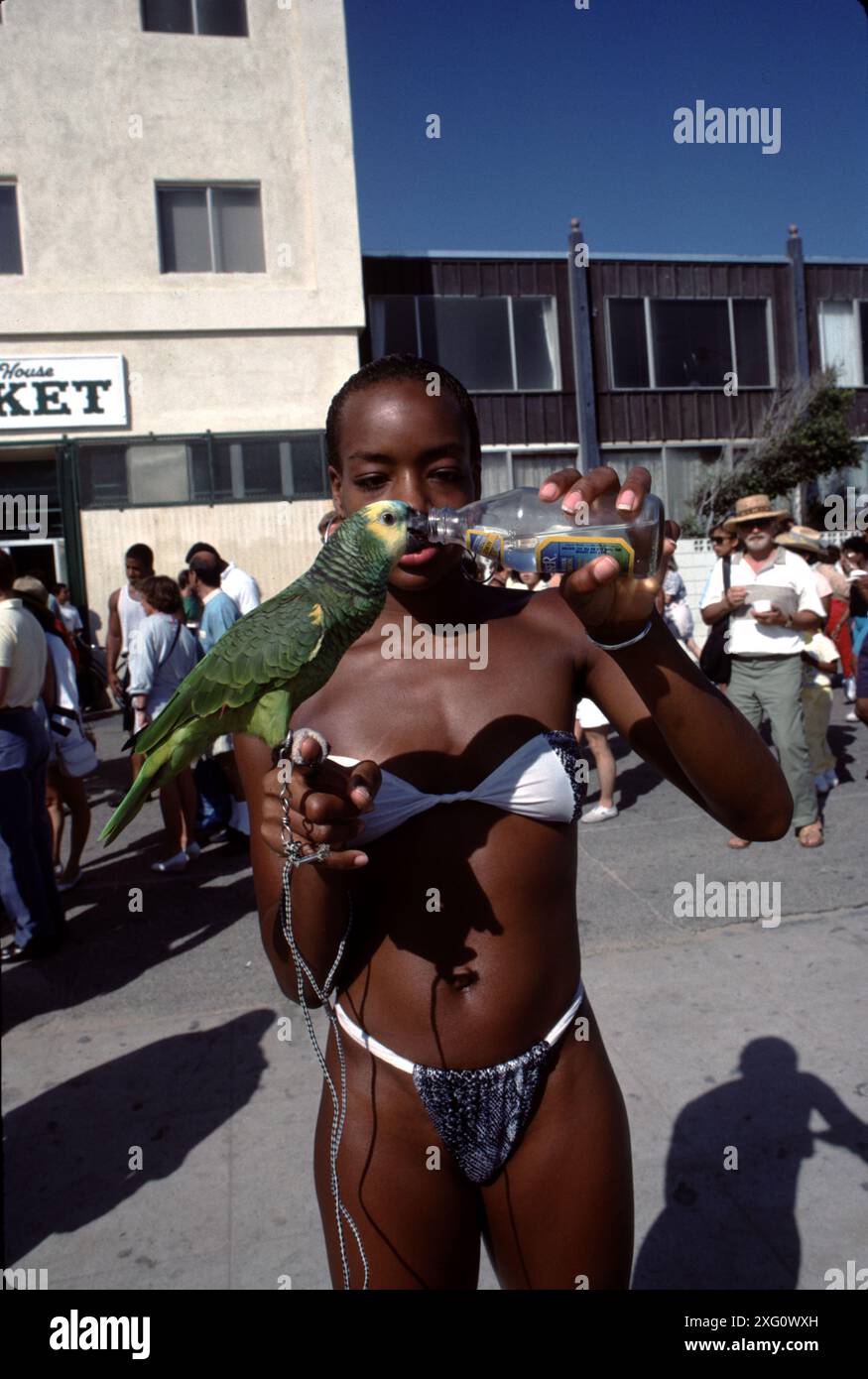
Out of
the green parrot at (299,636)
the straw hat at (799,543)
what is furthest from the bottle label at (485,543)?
the straw hat at (799,543)

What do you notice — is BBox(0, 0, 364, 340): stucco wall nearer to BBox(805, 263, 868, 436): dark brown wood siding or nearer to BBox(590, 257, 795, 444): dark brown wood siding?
BBox(590, 257, 795, 444): dark brown wood siding

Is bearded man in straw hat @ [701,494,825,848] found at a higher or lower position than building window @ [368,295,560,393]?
lower

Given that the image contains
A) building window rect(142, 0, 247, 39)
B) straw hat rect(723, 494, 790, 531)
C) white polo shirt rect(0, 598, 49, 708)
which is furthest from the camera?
building window rect(142, 0, 247, 39)

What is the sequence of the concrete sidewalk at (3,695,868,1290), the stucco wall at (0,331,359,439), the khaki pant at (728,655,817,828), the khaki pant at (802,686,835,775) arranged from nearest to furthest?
the concrete sidewalk at (3,695,868,1290), the khaki pant at (728,655,817,828), the khaki pant at (802,686,835,775), the stucco wall at (0,331,359,439)

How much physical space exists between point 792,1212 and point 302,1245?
4.94ft

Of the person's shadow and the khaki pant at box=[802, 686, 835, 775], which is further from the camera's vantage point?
the khaki pant at box=[802, 686, 835, 775]

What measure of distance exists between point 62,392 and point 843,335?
663 inches

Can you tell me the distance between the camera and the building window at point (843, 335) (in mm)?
21312

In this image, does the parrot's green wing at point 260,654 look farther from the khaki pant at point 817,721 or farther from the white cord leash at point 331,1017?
the khaki pant at point 817,721

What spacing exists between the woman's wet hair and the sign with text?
46.2 ft

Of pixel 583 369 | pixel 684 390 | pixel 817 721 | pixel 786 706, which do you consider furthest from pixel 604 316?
pixel 786 706

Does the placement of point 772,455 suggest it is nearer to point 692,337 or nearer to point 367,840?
point 692,337

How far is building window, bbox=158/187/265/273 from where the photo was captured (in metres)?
14.6

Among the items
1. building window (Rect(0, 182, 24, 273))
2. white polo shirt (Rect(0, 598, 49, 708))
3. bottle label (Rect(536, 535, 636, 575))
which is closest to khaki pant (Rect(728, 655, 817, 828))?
white polo shirt (Rect(0, 598, 49, 708))
